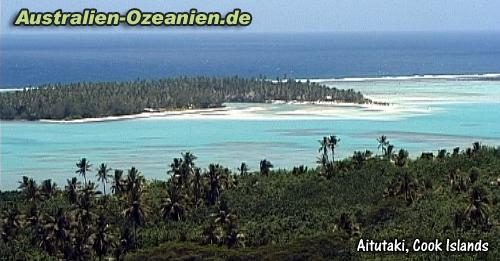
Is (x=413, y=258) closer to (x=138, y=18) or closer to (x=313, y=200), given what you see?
(x=138, y=18)

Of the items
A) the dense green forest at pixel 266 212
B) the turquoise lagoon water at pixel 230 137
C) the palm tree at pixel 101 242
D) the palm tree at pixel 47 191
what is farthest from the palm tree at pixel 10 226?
the turquoise lagoon water at pixel 230 137

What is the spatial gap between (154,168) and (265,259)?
41144 mm

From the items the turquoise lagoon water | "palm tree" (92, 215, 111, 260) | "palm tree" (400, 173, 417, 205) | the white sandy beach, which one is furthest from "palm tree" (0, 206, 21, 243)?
the white sandy beach

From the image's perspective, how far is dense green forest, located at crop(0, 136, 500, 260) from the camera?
54.8 meters

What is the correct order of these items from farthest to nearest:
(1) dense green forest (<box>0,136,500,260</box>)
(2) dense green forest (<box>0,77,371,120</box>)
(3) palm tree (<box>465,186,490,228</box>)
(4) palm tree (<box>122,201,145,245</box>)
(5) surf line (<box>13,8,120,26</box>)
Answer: (2) dense green forest (<box>0,77,371,120</box>) → (4) palm tree (<box>122,201,145,245</box>) → (3) palm tree (<box>465,186,490,228</box>) → (1) dense green forest (<box>0,136,500,260</box>) → (5) surf line (<box>13,8,120,26</box>)

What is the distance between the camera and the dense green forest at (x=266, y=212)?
180 feet

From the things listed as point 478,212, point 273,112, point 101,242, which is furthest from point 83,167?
point 273,112

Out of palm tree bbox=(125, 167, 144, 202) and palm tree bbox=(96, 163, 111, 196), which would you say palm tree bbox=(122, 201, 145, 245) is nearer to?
palm tree bbox=(125, 167, 144, 202)

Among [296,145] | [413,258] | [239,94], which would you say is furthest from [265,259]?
[239,94]

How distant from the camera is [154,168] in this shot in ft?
304

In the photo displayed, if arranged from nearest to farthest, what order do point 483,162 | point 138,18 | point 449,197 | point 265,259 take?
1. point 138,18
2. point 265,259
3. point 449,197
4. point 483,162

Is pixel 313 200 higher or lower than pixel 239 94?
lower

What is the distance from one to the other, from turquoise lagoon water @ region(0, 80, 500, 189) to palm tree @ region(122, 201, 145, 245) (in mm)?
24877

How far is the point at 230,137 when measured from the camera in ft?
374
